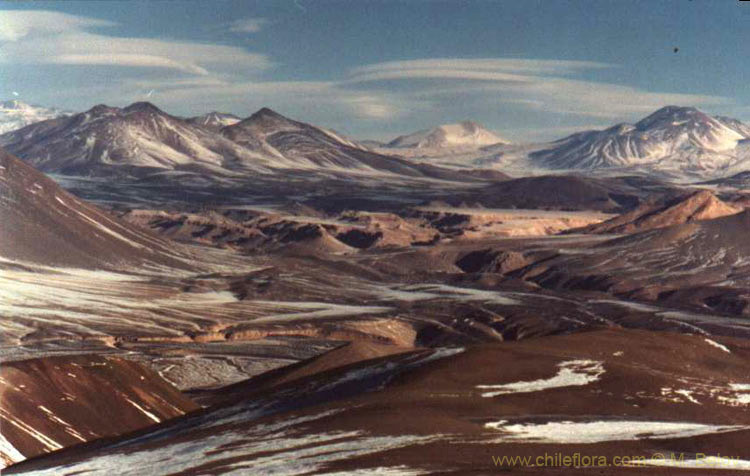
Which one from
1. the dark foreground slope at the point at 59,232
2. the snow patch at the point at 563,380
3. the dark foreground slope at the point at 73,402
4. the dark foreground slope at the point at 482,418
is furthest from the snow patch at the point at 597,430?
the dark foreground slope at the point at 59,232

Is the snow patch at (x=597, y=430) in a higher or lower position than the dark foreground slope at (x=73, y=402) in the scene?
higher

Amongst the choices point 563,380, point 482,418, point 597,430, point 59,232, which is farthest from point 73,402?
point 59,232

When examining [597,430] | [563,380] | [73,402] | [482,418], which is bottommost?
[73,402]

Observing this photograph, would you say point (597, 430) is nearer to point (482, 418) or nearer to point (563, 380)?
point (482, 418)

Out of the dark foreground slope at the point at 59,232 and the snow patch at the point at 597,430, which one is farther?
the dark foreground slope at the point at 59,232

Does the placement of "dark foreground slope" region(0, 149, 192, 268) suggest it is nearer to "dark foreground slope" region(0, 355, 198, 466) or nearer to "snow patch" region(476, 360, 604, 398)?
"dark foreground slope" region(0, 355, 198, 466)

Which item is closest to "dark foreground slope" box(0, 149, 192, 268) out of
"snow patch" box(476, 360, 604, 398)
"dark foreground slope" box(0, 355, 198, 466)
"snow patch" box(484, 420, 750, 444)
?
"dark foreground slope" box(0, 355, 198, 466)

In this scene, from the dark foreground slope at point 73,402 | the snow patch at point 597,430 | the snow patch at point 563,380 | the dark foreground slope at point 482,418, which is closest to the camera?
the dark foreground slope at point 482,418

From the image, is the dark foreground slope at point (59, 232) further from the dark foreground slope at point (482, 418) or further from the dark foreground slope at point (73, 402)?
the dark foreground slope at point (482, 418)

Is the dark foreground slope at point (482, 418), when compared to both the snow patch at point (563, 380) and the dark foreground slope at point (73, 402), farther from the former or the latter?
the dark foreground slope at point (73, 402)

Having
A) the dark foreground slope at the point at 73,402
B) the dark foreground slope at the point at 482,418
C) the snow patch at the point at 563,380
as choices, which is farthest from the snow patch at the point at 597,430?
the dark foreground slope at the point at 73,402

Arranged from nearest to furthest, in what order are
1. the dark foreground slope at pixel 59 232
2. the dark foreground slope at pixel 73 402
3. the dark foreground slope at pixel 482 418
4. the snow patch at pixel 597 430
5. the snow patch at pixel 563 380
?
the dark foreground slope at pixel 482 418 → the snow patch at pixel 597 430 → the snow patch at pixel 563 380 → the dark foreground slope at pixel 73 402 → the dark foreground slope at pixel 59 232
